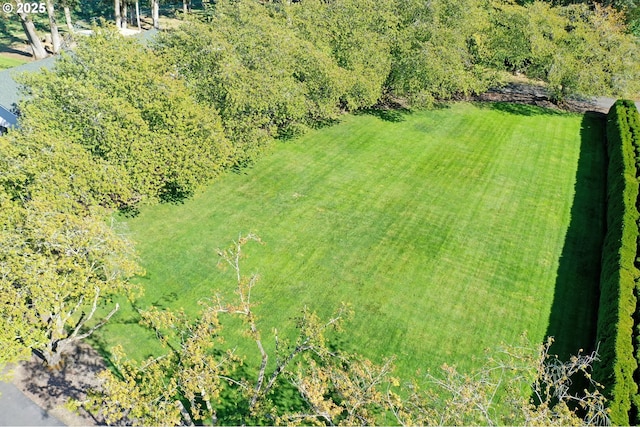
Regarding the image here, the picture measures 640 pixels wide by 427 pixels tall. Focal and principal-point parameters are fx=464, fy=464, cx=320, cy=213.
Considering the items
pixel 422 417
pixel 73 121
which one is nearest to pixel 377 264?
pixel 422 417

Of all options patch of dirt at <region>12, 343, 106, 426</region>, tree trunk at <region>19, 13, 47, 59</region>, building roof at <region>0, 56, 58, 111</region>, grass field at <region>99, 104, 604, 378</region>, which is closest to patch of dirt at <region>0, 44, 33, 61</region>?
tree trunk at <region>19, 13, 47, 59</region>

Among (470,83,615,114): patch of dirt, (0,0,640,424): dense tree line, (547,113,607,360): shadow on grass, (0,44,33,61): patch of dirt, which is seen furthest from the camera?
(0,44,33,61): patch of dirt

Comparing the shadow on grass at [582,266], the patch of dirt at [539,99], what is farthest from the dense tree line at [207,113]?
the shadow on grass at [582,266]

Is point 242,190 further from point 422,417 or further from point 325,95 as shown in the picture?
point 422,417

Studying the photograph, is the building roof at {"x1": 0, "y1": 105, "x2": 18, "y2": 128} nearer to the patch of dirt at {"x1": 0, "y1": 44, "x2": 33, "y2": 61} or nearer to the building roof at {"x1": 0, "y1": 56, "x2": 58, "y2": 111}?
the building roof at {"x1": 0, "y1": 56, "x2": 58, "y2": 111}

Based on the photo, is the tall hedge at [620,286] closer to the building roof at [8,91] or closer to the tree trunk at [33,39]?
the building roof at [8,91]

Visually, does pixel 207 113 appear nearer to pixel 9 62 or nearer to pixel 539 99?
pixel 9 62
